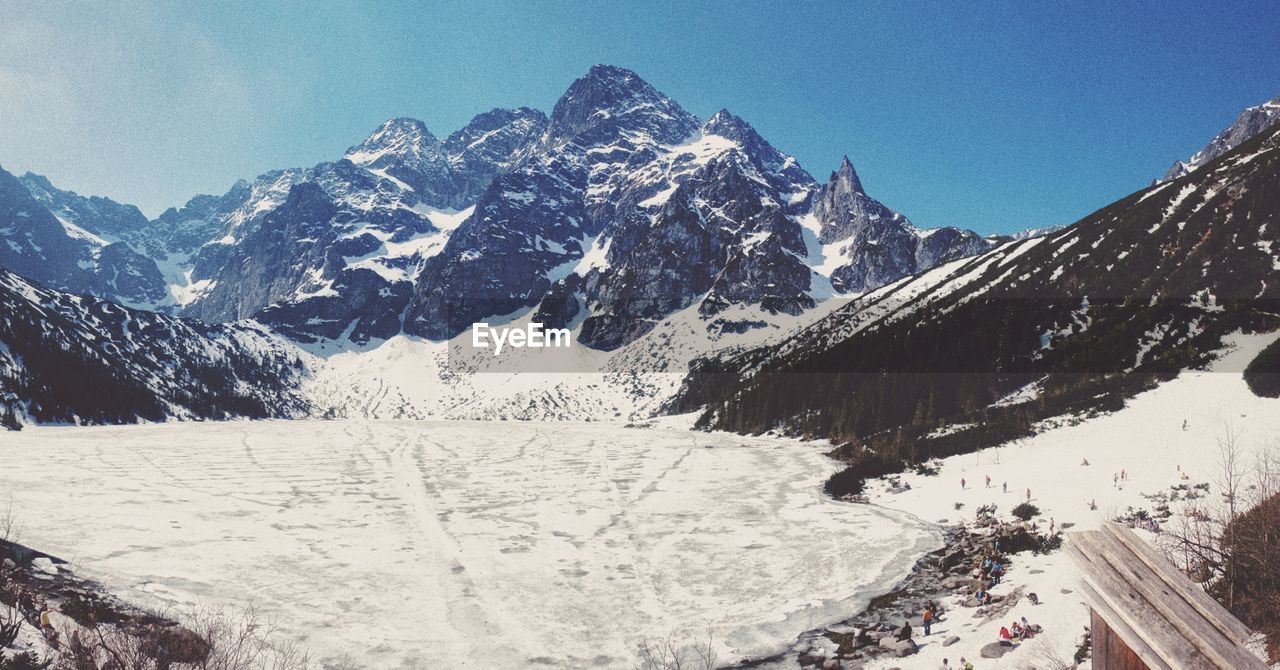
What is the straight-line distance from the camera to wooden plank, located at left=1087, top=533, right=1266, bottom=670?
6.61 ft

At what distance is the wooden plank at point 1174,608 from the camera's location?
2016 millimetres

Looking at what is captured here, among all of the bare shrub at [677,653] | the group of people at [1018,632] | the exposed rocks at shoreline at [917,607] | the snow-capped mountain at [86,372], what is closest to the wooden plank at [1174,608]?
the bare shrub at [677,653]

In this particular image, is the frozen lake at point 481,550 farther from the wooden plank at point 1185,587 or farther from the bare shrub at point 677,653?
the wooden plank at point 1185,587

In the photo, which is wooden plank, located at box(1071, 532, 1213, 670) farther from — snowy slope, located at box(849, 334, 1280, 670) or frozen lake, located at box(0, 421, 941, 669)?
frozen lake, located at box(0, 421, 941, 669)

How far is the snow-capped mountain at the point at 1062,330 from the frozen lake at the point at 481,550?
15984 millimetres

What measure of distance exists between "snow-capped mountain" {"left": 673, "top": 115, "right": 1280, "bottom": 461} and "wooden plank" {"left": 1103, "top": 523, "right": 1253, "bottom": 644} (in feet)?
122

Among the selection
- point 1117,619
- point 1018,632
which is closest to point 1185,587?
point 1117,619

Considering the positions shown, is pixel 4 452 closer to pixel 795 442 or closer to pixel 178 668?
pixel 178 668

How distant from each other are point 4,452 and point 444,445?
37787mm

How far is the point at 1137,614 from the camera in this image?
89.7 inches

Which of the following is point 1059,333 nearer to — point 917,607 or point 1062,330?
point 1062,330

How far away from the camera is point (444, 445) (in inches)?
2721

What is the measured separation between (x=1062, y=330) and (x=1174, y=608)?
64.2 meters

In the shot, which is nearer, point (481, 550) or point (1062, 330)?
point (481, 550)
